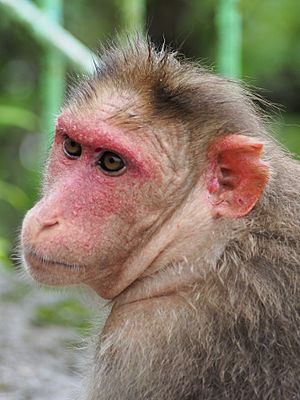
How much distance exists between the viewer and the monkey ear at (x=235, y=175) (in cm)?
338

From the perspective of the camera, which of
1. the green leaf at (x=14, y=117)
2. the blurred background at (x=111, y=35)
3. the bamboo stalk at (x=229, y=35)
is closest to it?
the bamboo stalk at (x=229, y=35)

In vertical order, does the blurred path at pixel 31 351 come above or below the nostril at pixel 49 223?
below

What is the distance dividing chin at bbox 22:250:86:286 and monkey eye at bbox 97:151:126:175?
317 millimetres

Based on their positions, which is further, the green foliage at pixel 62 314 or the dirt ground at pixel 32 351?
the green foliage at pixel 62 314

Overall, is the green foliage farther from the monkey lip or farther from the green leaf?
the green leaf

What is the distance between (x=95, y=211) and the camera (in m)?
3.44

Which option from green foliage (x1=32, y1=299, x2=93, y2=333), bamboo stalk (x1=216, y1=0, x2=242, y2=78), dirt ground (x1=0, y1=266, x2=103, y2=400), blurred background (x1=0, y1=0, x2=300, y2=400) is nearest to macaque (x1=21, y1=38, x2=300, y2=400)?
dirt ground (x1=0, y1=266, x2=103, y2=400)

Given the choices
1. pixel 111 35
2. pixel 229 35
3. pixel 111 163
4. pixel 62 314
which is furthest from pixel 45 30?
pixel 111 163

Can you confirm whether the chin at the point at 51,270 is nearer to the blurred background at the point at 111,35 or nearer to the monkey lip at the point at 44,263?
the monkey lip at the point at 44,263

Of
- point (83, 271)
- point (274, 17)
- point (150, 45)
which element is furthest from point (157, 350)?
point (274, 17)

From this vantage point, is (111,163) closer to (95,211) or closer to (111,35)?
(95,211)

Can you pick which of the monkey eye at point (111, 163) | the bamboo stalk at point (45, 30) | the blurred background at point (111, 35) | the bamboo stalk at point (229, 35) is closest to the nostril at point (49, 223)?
the monkey eye at point (111, 163)

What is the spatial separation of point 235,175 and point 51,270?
65cm

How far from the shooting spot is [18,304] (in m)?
5.66
